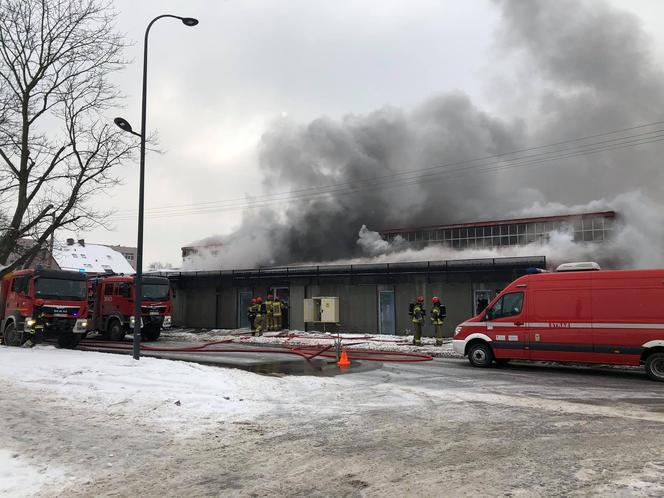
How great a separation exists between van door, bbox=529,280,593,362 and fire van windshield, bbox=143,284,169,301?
13.9 m

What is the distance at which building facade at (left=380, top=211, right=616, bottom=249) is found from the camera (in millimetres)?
25438

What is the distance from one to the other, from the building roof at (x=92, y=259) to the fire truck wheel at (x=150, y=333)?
35.6 meters

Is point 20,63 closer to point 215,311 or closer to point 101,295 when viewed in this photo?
point 101,295

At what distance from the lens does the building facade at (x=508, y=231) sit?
25438 millimetres

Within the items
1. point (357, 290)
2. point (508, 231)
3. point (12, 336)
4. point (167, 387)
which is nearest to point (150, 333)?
point (12, 336)

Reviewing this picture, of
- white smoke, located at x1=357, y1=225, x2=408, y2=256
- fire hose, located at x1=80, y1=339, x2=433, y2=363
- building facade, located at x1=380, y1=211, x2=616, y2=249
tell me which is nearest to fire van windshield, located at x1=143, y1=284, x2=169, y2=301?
fire hose, located at x1=80, y1=339, x2=433, y2=363

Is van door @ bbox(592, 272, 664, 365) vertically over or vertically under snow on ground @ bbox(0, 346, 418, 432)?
over

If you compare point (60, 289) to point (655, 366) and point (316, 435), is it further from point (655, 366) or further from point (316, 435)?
point (655, 366)

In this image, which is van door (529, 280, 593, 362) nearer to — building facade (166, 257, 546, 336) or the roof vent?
the roof vent

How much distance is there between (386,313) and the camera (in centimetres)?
2139

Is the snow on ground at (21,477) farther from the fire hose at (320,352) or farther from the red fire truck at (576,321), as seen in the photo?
the red fire truck at (576,321)

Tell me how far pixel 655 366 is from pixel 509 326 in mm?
2855

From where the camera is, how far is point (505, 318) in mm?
11523

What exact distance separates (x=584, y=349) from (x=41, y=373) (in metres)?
10.5
